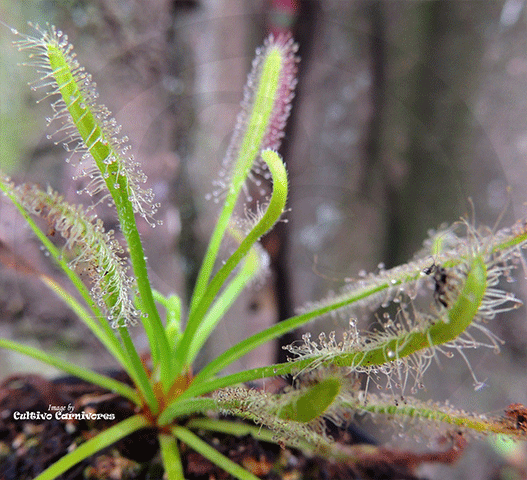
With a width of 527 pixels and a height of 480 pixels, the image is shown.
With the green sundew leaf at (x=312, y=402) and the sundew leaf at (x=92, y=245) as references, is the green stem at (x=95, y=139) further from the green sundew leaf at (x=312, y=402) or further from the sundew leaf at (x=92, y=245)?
the green sundew leaf at (x=312, y=402)

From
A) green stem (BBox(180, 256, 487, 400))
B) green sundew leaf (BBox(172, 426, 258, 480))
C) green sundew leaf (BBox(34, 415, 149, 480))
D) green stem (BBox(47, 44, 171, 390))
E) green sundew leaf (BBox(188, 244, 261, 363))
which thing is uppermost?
green stem (BBox(47, 44, 171, 390))

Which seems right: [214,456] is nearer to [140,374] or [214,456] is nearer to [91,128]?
[140,374]

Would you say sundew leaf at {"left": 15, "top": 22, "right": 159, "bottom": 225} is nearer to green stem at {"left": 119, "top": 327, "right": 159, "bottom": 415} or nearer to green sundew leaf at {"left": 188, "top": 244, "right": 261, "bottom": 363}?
green stem at {"left": 119, "top": 327, "right": 159, "bottom": 415}

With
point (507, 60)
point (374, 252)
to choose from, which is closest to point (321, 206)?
point (374, 252)

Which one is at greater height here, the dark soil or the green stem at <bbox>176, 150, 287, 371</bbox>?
the green stem at <bbox>176, 150, 287, 371</bbox>

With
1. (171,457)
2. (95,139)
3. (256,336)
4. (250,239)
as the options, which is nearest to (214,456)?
(171,457)

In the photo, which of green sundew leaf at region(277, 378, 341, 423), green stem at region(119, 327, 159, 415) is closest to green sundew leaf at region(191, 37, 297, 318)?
green stem at region(119, 327, 159, 415)
